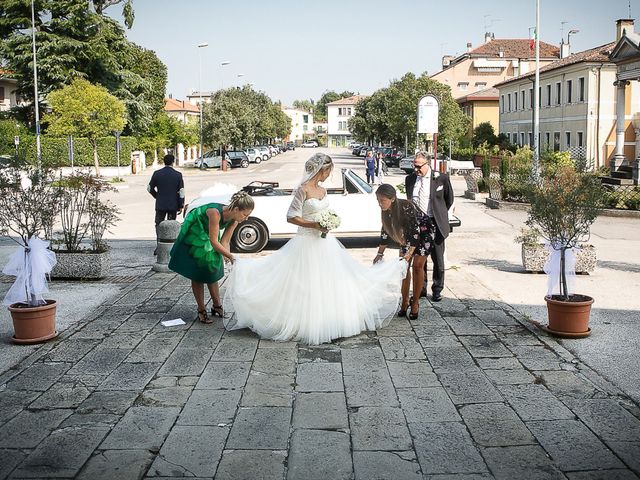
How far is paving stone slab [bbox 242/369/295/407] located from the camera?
19.1 feet

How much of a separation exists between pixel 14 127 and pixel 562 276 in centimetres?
4819

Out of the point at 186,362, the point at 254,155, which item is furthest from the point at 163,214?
the point at 254,155

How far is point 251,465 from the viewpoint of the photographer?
15.1 feet

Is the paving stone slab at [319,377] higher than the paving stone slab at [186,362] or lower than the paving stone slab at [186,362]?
lower

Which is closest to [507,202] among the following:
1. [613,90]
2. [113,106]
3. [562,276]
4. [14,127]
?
[562,276]

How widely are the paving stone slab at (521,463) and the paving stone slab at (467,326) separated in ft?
10.4

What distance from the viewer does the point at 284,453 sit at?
4.79m

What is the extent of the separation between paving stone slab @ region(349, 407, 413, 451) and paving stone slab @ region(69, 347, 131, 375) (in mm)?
2558

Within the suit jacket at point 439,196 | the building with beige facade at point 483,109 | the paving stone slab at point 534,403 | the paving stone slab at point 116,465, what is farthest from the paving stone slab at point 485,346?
the building with beige facade at point 483,109

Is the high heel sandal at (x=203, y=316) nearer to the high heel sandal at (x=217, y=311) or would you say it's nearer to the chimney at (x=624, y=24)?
the high heel sandal at (x=217, y=311)

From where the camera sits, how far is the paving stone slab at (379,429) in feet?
16.2

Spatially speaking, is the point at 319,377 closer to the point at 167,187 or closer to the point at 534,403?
the point at 534,403

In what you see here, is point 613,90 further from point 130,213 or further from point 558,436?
point 558,436

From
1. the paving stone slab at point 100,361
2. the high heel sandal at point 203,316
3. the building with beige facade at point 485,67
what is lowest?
the paving stone slab at point 100,361
